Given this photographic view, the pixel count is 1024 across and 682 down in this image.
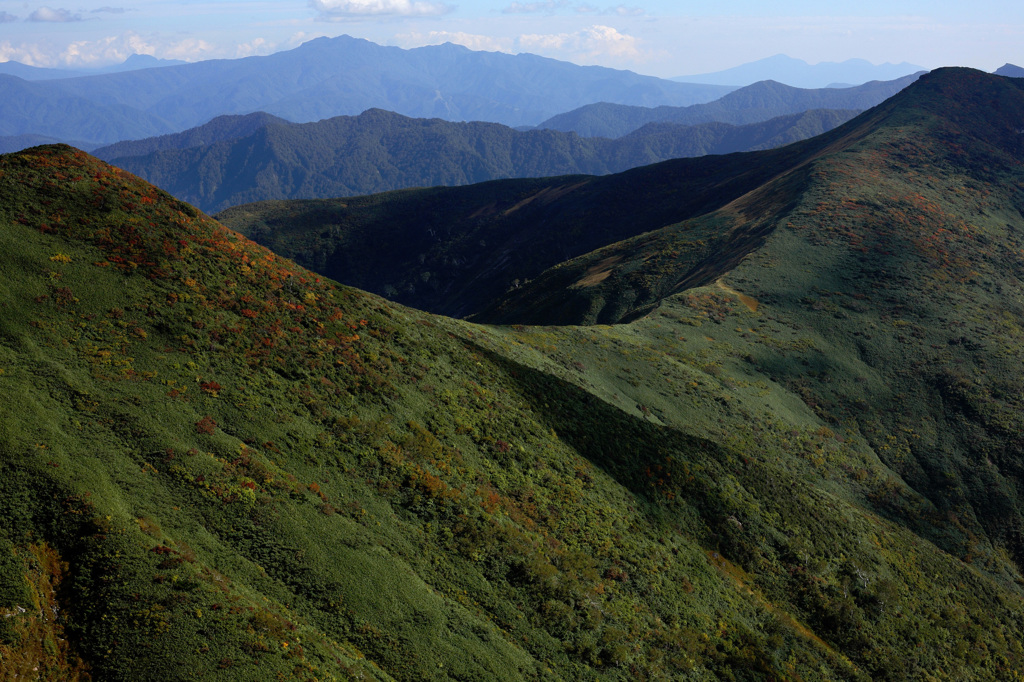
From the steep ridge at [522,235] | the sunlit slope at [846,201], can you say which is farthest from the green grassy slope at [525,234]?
the sunlit slope at [846,201]

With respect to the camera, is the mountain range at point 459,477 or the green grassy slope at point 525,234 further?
the green grassy slope at point 525,234

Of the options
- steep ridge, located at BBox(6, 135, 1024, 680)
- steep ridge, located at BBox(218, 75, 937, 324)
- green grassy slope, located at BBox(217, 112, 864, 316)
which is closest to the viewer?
steep ridge, located at BBox(6, 135, 1024, 680)

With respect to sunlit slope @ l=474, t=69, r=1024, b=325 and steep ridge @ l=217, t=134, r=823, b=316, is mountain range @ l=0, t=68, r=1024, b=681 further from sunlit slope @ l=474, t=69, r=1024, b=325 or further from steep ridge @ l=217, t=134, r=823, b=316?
steep ridge @ l=217, t=134, r=823, b=316

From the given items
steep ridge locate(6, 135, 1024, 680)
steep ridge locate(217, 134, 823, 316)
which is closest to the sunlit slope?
steep ridge locate(217, 134, 823, 316)

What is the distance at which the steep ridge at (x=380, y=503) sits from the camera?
17938mm

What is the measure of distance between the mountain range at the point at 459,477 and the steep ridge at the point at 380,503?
125 millimetres

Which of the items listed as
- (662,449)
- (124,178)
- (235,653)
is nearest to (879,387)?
(662,449)

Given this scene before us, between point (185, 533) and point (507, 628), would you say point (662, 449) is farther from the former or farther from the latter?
point (185, 533)

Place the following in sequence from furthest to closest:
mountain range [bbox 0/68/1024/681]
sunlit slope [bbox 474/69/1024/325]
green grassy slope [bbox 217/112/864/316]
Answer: green grassy slope [bbox 217/112/864/316] → sunlit slope [bbox 474/69/1024/325] → mountain range [bbox 0/68/1024/681]

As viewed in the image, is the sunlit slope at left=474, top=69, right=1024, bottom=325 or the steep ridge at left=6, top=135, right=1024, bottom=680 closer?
the steep ridge at left=6, top=135, right=1024, bottom=680

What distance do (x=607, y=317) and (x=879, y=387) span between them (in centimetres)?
3524

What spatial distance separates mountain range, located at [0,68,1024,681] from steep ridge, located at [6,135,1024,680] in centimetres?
13

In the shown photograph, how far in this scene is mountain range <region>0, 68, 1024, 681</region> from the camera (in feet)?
60.3

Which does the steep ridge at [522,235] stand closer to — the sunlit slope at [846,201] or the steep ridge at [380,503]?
the sunlit slope at [846,201]
